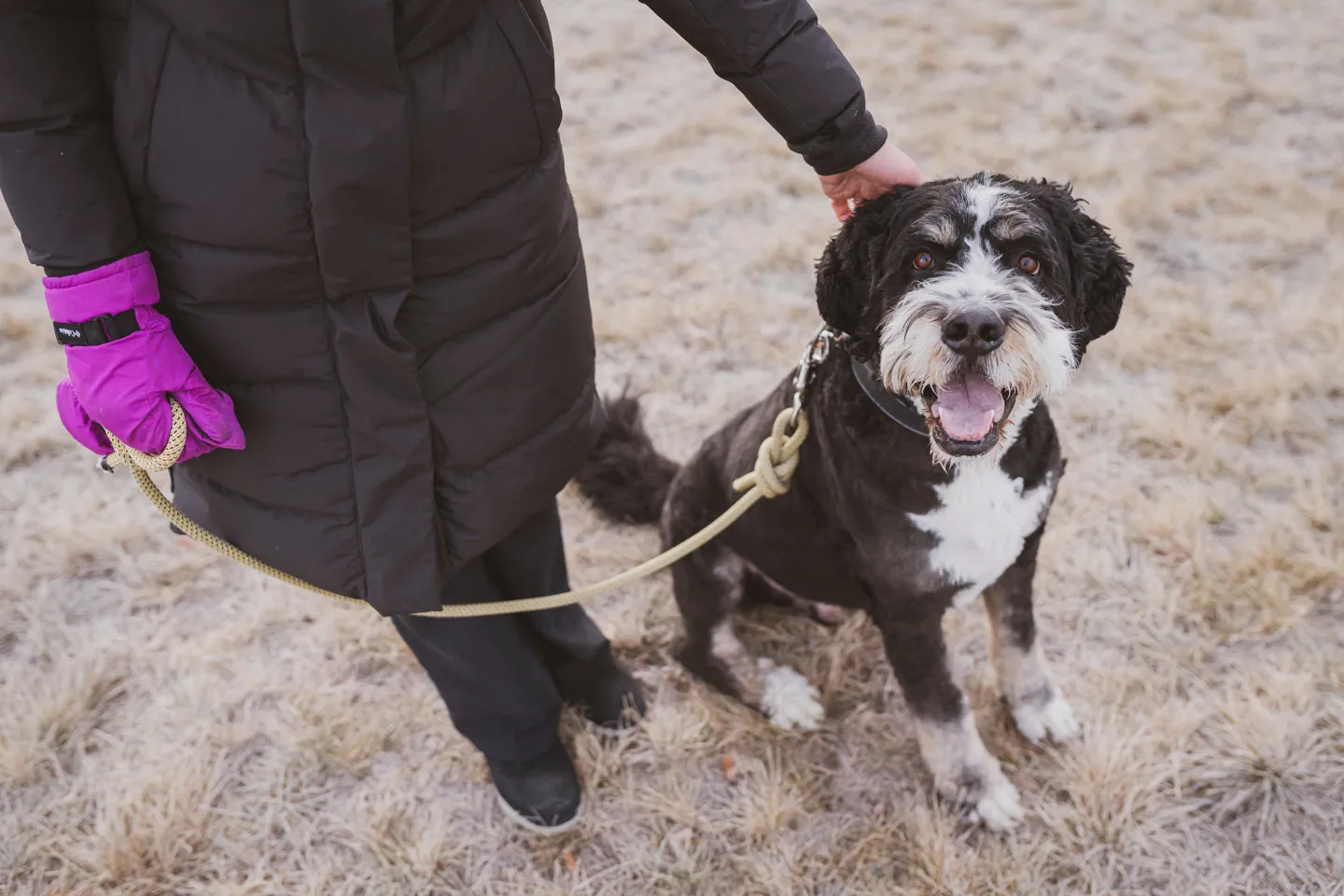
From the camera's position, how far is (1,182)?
1505 mm

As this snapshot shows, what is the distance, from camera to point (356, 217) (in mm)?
1544

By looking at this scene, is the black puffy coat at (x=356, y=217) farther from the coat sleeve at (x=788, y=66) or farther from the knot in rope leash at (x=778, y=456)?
the knot in rope leash at (x=778, y=456)

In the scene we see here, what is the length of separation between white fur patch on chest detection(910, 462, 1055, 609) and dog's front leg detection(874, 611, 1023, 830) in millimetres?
227

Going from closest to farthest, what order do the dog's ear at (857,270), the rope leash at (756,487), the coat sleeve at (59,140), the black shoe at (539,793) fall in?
the coat sleeve at (59,140) < the dog's ear at (857,270) < the rope leash at (756,487) < the black shoe at (539,793)

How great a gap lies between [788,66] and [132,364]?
4.20ft

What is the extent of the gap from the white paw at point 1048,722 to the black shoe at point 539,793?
3.99ft

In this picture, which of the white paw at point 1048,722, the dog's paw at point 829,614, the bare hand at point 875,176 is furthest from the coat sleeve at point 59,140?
the white paw at point 1048,722

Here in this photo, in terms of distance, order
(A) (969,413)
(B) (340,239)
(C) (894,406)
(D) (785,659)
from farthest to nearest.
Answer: (D) (785,659), (C) (894,406), (A) (969,413), (B) (340,239)

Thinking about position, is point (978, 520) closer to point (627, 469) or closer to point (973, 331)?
point (973, 331)

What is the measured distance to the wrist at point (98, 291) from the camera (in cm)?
153

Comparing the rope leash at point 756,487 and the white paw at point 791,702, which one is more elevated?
the rope leash at point 756,487

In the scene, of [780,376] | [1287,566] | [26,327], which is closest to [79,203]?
[780,376]

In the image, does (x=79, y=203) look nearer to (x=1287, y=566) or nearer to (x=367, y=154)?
(x=367, y=154)

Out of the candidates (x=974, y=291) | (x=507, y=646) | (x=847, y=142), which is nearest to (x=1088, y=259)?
(x=974, y=291)
